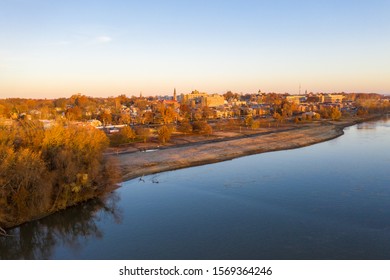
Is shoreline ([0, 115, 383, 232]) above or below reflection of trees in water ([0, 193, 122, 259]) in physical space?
above

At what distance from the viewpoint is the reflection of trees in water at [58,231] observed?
326 inches

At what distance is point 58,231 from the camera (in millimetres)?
9445

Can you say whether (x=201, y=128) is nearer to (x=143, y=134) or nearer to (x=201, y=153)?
(x=143, y=134)

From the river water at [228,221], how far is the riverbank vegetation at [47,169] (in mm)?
484

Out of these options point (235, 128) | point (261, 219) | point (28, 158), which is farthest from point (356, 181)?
point (235, 128)

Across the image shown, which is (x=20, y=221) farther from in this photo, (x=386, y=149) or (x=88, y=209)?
(x=386, y=149)

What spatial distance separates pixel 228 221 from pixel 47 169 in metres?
5.61

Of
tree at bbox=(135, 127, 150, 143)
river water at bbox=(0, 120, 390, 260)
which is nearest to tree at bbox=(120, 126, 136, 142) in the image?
tree at bbox=(135, 127, 150, 143)

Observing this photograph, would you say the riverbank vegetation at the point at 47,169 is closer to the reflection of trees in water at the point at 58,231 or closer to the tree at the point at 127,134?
the reflection of trees in water at the point at 58,231

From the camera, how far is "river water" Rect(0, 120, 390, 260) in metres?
7.88

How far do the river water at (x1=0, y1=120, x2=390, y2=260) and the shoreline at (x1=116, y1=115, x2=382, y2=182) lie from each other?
1.46 meters

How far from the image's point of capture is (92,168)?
38.5 ft

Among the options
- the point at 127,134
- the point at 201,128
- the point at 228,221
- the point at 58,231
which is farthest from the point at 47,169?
the point at 201,128

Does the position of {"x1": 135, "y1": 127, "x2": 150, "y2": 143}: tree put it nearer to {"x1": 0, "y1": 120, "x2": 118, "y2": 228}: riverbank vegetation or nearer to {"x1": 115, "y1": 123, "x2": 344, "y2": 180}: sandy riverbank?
{"x1": 115, "y1": 123, "x2": 344, "y2": 180}: sandy riverbank
